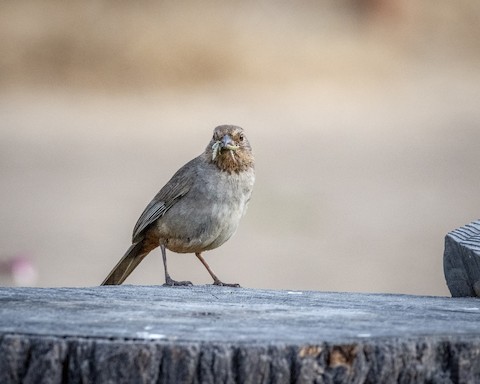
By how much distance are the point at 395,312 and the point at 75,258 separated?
714 cm

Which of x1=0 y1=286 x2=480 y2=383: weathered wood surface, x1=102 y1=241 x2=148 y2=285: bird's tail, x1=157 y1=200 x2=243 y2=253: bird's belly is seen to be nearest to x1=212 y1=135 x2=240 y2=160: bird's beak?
x1=157 y1=200 x2=243 y2=253: bird's belly

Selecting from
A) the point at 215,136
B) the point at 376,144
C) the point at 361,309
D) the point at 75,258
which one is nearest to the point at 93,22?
the point at 376,144

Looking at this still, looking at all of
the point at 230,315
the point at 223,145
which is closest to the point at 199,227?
the point at 223,145

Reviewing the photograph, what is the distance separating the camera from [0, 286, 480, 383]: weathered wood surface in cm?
293

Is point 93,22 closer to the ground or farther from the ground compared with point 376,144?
farther from the ground

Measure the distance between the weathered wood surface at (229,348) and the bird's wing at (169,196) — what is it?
270 centimetres

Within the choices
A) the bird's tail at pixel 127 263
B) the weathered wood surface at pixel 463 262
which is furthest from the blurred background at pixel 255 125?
the weathered wood surface at pixel 463 262

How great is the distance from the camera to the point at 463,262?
4.47 metres

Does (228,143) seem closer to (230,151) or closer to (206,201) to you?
(230,151)

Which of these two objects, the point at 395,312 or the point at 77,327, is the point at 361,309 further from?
the point at 77,327

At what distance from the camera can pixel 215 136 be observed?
6.29 meters

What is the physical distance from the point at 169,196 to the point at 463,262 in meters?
2.02

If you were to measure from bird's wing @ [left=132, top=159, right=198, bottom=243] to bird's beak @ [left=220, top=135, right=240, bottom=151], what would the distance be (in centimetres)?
19

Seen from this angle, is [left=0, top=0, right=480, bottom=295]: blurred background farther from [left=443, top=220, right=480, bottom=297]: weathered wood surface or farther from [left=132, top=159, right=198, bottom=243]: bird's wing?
[left=443, top=220, right=480, bottom=297]: weathered wood surface
